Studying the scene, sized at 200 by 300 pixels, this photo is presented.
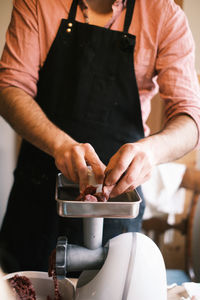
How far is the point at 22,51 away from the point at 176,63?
47 cm

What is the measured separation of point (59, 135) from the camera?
2.55ft

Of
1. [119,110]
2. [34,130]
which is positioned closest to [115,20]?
[119,110]

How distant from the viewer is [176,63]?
93 cm

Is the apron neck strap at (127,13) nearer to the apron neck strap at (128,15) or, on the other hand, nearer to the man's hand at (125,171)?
the apron neck strap at (128,15)

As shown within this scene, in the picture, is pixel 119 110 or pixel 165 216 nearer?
pixel 119 110

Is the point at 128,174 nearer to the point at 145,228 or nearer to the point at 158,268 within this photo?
the point at 158,268

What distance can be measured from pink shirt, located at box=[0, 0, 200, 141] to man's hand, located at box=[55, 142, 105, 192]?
38 centimetres

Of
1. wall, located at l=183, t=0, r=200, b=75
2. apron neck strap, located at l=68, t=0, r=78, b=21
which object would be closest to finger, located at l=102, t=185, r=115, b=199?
apron neck strap, located at l=68, t=0, r=78, b=21

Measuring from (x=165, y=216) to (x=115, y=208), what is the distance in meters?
1.45

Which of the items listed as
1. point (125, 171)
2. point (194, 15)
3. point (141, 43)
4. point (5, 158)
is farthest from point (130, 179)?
point (5, 158)

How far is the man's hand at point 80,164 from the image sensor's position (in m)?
0.61

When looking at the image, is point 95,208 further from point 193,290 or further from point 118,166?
point 193,290

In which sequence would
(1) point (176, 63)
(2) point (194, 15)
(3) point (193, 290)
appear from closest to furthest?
(3) point (193, 290)
(1) point (176, 63)
(2) point (194, 15)

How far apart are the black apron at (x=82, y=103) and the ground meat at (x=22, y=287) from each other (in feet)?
1.24
